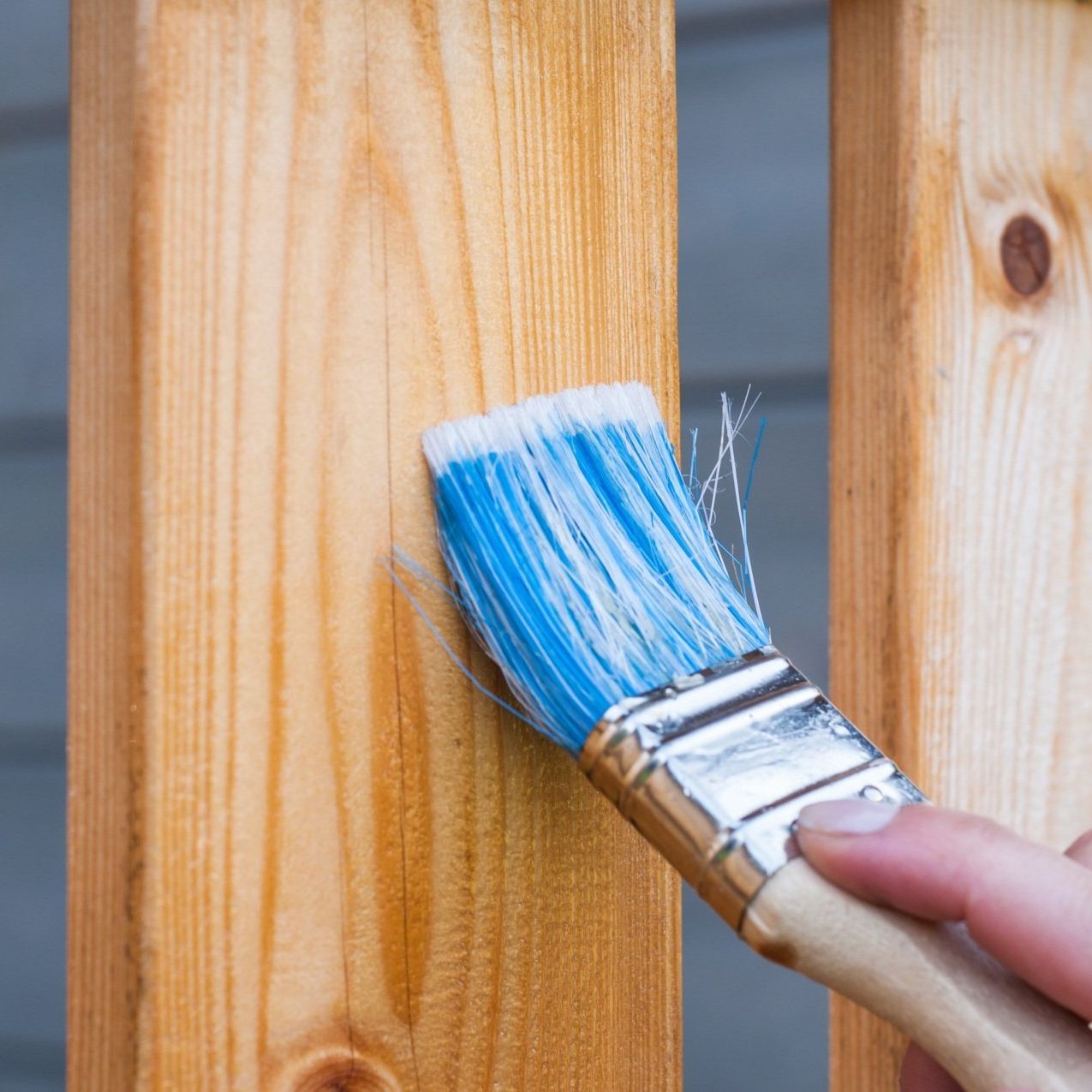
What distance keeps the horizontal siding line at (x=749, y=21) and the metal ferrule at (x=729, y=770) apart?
120 centimetres

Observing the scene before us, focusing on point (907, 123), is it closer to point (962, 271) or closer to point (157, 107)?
point (962, 271)

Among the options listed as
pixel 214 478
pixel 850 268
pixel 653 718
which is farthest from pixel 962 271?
pixel 214 478

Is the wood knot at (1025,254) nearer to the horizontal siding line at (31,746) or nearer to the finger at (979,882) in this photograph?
the finger at (979,882)

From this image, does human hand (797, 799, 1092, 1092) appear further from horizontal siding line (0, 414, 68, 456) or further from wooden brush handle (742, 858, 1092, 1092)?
horizontal siding line (0, 414, 68, 456)

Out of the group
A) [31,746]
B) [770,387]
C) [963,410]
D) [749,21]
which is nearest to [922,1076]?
[963,410]

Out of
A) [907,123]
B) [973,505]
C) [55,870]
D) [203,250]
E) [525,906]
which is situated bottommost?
[55,870]

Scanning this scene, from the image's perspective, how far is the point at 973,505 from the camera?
74 cm

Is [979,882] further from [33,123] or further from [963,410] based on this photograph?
[33,123]

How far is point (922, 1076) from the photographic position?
2.09ft

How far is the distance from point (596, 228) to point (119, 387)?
0.84 feet

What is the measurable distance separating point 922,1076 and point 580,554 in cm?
32

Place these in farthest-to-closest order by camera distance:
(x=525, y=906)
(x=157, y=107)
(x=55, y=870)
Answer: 1. (x=55, y=870)
2. (x=525, y=906)
3. (x=157, y=107)

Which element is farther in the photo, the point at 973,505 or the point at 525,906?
the point at 973,505

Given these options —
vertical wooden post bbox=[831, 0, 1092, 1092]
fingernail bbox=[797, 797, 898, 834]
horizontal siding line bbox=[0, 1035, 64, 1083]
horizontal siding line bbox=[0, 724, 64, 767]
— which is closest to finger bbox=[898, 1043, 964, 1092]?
vertical wooden post bbox=[831, 0, 1092, 1092]
